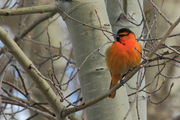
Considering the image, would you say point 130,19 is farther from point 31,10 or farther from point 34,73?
point 34,73

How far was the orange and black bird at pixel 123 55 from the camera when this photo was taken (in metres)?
3.50

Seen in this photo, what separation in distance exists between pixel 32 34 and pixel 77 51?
2.52m

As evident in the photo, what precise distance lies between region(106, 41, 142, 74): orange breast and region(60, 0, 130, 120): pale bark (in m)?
0.10

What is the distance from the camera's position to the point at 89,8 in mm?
3473

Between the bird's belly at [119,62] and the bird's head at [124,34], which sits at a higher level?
the bird's head at [124,34]

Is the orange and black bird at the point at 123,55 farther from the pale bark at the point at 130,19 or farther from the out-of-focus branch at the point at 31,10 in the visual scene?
the out-of-focus branch at the point at 31,10

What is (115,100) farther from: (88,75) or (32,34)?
(32,34)

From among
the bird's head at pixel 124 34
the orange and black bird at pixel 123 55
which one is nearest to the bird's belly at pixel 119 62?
the orange and black bird at pixel 123 55

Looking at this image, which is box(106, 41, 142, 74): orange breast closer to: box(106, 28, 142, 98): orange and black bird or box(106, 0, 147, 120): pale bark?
box(106, 28, 142, 98): orange and black bird

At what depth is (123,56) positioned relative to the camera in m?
3.56

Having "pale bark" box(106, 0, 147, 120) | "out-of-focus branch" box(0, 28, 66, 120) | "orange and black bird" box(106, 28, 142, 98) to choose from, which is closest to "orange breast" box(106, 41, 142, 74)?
"orange and black bird" box(106, 28, 142, 98)

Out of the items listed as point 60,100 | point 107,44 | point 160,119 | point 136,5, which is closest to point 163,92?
point 160,119

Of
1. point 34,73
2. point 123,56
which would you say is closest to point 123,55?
point 123,56

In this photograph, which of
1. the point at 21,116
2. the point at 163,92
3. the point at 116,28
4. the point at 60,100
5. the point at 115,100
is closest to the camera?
the point at 60,100
